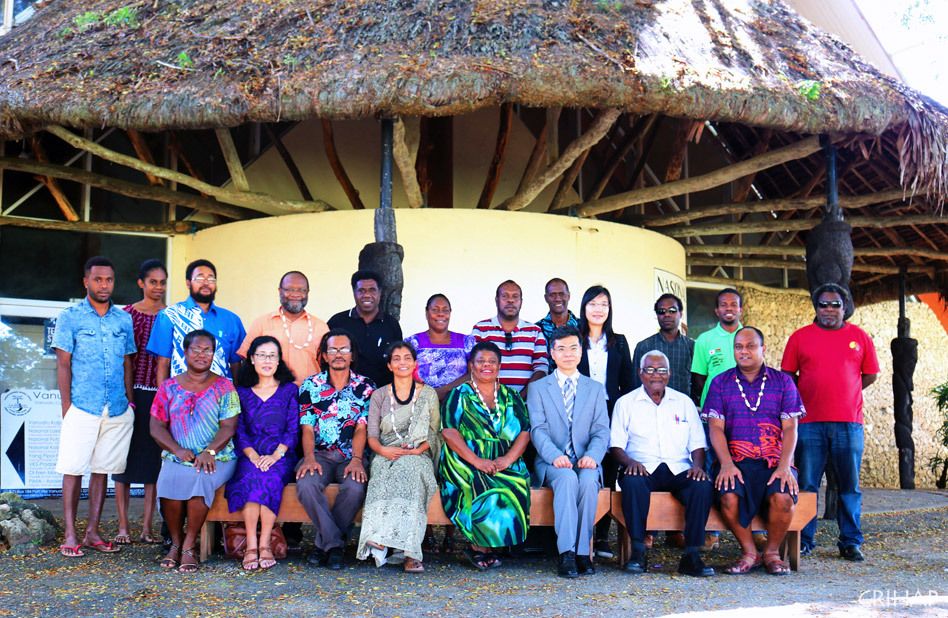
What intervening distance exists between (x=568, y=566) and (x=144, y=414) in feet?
8.40

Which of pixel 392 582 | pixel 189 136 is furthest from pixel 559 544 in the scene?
pixel 189 136

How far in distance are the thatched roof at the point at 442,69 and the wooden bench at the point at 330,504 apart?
2398 mm

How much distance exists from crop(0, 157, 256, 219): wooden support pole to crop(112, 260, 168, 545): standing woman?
290 centimetres

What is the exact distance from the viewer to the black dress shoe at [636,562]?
14.9ft

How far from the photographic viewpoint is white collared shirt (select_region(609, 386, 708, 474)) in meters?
4.76

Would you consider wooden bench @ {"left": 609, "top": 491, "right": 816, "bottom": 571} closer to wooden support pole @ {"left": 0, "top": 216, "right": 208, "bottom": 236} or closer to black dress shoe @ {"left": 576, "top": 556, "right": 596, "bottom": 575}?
black dress shoe @ {"left": 576, "top": 556, "right": 596, "bottom": 575}

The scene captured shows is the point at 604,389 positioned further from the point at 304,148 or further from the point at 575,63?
the point at 304,148

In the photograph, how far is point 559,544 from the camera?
4430 millimetres

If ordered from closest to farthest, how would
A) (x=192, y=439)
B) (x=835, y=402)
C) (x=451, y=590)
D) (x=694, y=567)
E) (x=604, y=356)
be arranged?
(x=451, y=590) → (x=694, y=567) → (x=192, y=439) → (x=835, y=402) → (x=604, y=356)

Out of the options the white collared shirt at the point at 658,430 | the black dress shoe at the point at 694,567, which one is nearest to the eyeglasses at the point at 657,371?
the white collared shirt at the point at 658,430

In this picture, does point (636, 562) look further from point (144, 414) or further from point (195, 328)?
point (144, 414)

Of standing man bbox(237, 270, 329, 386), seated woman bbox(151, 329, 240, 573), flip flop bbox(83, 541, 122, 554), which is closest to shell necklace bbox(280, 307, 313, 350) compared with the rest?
standing man bbox(237, 270, 329, 386)

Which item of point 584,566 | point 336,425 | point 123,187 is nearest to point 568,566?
point 584,566

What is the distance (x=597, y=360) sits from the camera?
17.1 feet
